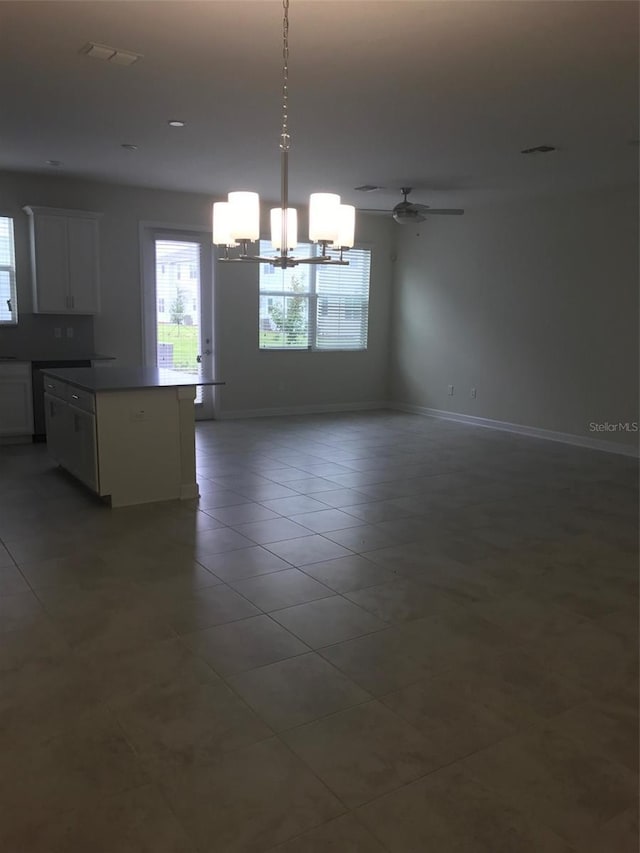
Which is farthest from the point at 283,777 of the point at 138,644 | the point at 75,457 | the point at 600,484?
the point at 600,484

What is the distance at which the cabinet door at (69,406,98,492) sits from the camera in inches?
178

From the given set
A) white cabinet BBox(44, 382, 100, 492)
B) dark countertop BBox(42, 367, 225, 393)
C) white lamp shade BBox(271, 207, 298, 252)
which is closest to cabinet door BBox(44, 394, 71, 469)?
white cabinet BBox(44, 382, 100, 492)

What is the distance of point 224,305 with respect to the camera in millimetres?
8148

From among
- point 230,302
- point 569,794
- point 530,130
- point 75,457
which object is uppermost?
point 530,130

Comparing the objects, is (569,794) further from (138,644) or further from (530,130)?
(530,130)

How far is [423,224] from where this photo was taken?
346 inches

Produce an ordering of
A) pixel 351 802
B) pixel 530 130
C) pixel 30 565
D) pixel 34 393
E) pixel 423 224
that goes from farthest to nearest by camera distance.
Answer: pixel 423 224 → pixel 34 393 → pixel 530 130 → pixel 30 565 → pixel 351 802

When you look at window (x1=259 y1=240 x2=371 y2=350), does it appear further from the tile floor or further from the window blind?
the tile floor

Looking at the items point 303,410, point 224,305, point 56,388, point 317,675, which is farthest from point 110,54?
point 303,410

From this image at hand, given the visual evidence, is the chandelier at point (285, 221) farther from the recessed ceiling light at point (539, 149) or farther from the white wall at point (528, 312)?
the white wall at point (528, 312)

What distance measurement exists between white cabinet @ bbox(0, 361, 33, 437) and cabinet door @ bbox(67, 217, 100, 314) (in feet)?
2.92

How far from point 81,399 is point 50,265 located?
2.68 meters

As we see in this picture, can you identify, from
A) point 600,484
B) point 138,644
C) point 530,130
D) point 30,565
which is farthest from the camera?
point 600,484

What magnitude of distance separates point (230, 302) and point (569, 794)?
23.0ft
